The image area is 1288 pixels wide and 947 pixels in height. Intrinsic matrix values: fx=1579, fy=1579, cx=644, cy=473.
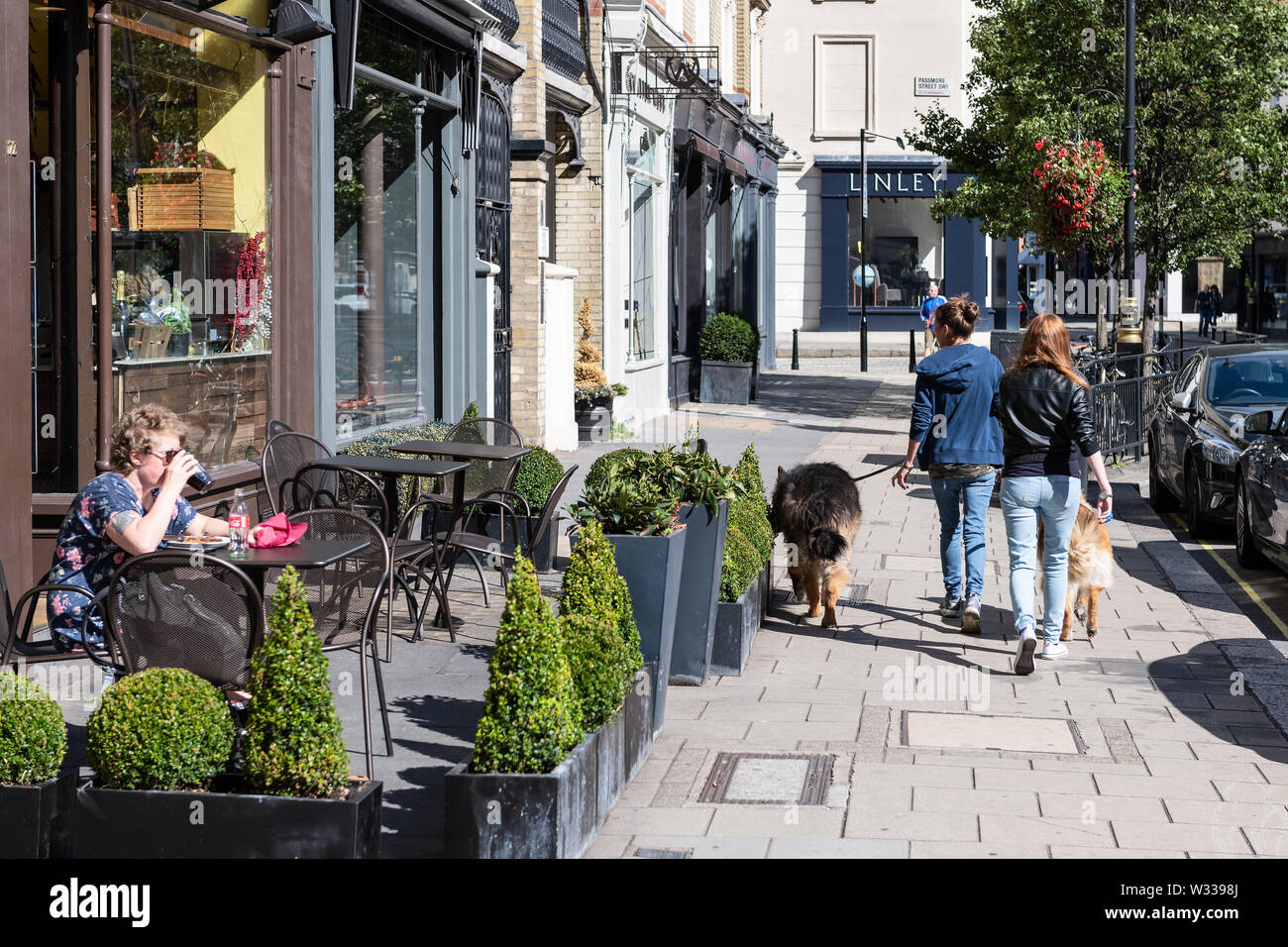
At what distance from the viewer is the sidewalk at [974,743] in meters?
5.34

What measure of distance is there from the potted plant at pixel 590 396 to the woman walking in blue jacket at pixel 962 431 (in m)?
9.76

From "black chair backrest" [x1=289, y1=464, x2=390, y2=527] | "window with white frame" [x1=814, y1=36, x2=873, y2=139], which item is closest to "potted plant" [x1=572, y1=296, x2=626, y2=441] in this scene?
"black chair backrest" [x1=289, y1=464, x2=390, y2=527]

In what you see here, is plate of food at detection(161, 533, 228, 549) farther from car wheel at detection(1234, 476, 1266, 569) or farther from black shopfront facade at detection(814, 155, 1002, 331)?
black shopfront facade at detection(814, 155, 1002, 331)

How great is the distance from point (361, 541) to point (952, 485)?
384cm

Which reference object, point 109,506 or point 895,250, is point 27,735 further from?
A: point 895,250

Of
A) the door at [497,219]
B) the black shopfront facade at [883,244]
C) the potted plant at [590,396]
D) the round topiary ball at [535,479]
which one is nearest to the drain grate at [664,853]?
the round topiary ball at [535,479]

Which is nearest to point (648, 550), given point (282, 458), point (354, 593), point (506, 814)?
point (354, 593)

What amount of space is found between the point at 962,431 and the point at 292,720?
4.98 metres

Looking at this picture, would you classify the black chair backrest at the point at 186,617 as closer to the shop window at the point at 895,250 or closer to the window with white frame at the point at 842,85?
the shop window at the point at 895,250

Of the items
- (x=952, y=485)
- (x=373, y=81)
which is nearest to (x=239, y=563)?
(x=952, y=485)

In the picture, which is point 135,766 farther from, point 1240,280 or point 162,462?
point 1240,280

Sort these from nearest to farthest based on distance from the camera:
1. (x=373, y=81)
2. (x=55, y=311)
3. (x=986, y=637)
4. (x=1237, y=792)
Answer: (x=1237, y=792) → (x=55, y=311) → (x=986, y=637) → (x=373, y=81)

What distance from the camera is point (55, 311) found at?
25.8 feet

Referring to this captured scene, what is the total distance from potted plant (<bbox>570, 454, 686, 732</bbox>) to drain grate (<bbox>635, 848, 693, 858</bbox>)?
Result: 127 cm
